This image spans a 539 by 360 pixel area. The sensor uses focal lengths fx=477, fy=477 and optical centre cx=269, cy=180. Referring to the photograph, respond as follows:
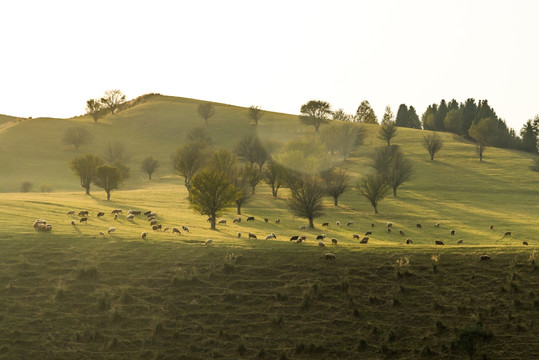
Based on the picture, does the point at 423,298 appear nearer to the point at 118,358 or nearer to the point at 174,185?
the point at 118,358

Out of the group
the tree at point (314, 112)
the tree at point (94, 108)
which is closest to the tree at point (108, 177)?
the tree at point (314, 112)

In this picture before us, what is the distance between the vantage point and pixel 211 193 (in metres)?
52.2

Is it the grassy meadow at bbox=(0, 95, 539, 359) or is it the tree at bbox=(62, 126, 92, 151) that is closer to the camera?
the grassy meadow at bbox=(0, 95, 539, 359)

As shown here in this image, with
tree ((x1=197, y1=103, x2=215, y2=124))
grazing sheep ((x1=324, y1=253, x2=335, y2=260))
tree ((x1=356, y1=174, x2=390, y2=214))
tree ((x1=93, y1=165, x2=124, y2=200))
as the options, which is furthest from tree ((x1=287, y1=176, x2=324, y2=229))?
tree ((x1=197, y1=103, x2=215, y2=124))

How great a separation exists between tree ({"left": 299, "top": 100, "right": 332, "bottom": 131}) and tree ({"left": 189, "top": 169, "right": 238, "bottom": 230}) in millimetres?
110044

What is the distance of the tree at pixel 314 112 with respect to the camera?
160375mm

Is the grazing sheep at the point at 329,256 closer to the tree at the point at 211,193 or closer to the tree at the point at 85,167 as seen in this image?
the tree at the point at 211,193

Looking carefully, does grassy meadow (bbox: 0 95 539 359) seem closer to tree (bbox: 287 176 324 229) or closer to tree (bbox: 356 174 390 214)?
tree (bbox: 287 176 324 229)

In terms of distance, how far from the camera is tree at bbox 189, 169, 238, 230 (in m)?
52.2

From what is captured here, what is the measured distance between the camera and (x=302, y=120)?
527 feet

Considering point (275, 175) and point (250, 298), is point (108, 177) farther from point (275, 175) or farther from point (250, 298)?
point (250, 298)

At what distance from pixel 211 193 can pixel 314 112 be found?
113827 mm

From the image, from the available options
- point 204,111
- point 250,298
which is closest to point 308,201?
point 250,298

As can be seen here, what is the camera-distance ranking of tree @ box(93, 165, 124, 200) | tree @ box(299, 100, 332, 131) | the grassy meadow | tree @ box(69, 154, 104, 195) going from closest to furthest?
the grassy meadow
tree @ box(93, 165, 124, 200)
tree @ box(69, 154, 104, 195)
tree @ box(299, 100, 332, 131)
